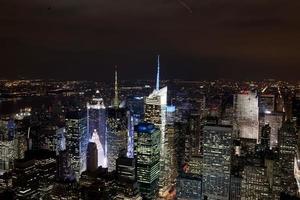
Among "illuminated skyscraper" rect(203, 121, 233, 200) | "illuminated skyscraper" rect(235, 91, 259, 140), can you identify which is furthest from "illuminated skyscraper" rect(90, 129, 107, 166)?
"illuminated skyscraper" rect(235, 91, 259, 140)

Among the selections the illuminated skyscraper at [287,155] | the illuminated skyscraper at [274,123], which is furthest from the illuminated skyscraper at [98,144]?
the illuminated skyscraper at [287,155]

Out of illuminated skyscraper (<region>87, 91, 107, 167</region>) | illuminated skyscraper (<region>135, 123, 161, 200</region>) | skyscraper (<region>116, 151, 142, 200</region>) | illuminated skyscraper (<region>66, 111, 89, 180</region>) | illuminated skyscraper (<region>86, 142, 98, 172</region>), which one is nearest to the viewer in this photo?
skyscraper (<region>116, 151, 142, 200</region>)

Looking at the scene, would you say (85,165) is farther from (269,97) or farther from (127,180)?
(269,97)

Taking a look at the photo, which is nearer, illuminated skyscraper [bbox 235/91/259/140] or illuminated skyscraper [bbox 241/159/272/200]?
illuminated skyscraper [bbox 241/159/272/200]

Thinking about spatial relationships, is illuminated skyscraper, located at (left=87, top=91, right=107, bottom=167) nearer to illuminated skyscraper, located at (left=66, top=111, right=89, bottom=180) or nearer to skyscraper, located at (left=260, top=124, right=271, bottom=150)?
illuminated skyscraper, located at (left=66, top=111, right=89, bottom=180)

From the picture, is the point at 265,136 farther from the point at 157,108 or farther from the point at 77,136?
→ the point at 77,136

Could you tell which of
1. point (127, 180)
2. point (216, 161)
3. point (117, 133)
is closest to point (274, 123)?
point (216, 161)
